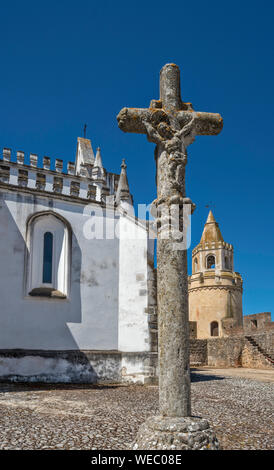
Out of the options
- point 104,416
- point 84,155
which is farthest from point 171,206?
point 84,155

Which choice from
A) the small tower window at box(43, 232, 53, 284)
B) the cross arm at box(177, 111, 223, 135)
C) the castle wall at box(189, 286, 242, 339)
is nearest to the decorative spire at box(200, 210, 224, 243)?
the castle wall at box(189, 286, 242, 339)

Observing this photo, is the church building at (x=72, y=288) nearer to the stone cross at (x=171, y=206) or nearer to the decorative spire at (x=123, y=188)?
the decorative spire at (x=123, y=188)

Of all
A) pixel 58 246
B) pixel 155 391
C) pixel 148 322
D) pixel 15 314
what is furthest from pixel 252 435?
pixel 58 246

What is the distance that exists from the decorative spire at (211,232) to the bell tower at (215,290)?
0.48 feet

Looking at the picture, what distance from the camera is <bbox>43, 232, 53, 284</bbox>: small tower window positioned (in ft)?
47.2

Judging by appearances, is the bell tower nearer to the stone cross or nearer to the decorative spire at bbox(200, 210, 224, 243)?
the decorative spire at bbox(200, 210, 224, 243)


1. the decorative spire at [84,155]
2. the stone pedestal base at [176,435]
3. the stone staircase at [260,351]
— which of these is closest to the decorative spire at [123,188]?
the decorative spire at [84,155]

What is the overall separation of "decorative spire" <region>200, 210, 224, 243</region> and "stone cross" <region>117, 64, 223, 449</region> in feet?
140

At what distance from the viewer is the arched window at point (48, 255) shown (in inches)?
553

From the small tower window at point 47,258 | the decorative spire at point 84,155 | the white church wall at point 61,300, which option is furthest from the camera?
the decorative spire at point 84,155

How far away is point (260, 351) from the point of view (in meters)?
26.3

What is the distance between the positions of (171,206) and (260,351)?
935 inches

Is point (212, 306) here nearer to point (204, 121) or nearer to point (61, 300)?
point (61, 300)

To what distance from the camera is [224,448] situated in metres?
4.98
